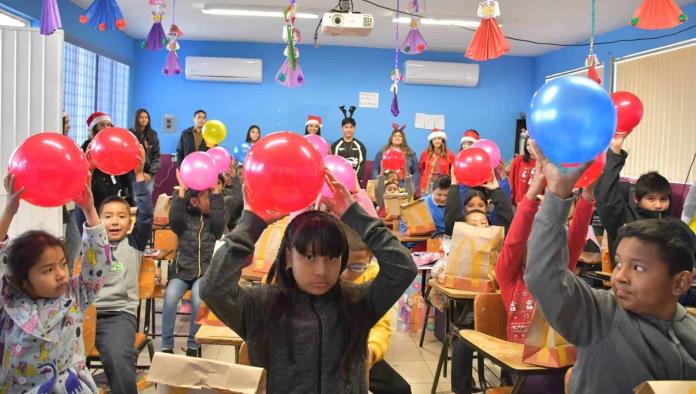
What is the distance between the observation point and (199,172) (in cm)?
344

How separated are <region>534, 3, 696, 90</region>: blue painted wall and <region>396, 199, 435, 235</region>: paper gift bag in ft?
14.0

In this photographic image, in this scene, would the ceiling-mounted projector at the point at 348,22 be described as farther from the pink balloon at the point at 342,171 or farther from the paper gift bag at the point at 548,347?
the paper gift bag at the point at 548,347

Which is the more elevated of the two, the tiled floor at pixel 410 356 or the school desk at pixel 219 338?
the school desk at pixel 219 338

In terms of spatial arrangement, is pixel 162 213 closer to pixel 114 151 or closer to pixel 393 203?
pixel 393 203

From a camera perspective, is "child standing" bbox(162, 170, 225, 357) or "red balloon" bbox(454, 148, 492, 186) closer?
"red balloon" bbox(454, 148, 492, 186)

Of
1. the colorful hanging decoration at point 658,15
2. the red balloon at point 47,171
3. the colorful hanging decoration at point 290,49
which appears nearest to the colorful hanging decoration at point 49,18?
the colorful hanging decoration at point 290,49

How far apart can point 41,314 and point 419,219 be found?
290cm

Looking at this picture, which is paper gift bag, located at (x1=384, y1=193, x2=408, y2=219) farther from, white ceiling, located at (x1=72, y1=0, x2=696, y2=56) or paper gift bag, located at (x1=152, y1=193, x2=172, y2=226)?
white ceiling, located at (x1=72, y1=0, x2=696, y2=56)

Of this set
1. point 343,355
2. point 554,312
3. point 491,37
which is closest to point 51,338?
point 343,355

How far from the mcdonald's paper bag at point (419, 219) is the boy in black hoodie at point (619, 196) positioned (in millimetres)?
1371

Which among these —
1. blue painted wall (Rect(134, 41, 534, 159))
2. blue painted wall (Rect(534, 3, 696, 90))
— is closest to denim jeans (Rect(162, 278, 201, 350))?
blue painted wall (Rect(534, 3, 696, 90))

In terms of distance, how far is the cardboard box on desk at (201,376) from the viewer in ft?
3.70

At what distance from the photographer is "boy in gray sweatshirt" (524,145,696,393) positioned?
1178mm

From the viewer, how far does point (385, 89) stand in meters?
10.3
